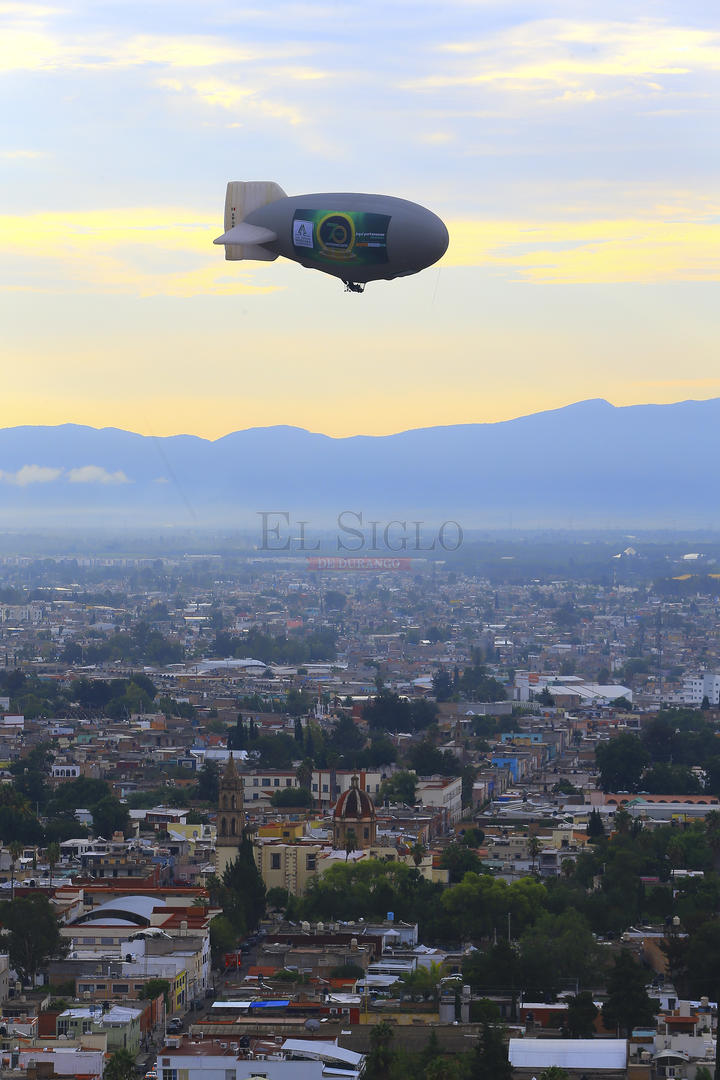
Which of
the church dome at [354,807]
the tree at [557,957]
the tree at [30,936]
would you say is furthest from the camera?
the church dome at [354,807]

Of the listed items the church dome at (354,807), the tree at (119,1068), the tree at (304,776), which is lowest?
the tree at (304,776)

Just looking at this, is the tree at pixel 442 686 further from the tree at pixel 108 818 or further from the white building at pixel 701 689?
the tree at pixel 108 818

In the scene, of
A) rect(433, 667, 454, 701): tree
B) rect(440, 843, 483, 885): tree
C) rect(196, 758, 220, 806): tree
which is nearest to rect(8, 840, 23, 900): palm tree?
rect(440, 843, 483, 885): tree

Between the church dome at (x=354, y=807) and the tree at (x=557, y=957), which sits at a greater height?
the church dome at (x=354, y=807)

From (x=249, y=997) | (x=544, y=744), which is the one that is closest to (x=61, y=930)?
(x=249, y=997)

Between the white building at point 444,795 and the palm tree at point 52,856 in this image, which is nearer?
the palm tree at point 52,856

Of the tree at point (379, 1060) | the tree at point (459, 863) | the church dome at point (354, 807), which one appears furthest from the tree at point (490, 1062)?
the church dome at point (354, 807)

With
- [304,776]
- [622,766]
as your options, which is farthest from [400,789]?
[622,766]
